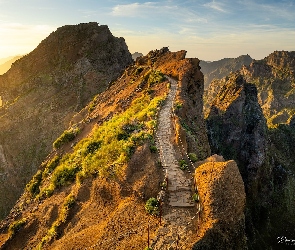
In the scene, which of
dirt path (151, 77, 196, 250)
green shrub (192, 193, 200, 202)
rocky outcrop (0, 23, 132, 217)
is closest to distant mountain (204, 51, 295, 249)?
rocky outcrop (0, 23, 132, 217)

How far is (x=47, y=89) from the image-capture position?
3118 inches

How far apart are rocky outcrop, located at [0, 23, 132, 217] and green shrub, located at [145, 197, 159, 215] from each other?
48.8m

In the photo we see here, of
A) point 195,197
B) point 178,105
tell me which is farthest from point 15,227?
point 178,105

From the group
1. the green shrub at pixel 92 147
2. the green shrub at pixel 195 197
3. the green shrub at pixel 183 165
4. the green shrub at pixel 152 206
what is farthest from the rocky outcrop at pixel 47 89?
the green shrub at pixel 195 197

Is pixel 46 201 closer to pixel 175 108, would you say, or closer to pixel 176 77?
pixel 175 108

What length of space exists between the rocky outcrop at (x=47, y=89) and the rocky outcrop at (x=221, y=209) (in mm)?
51965

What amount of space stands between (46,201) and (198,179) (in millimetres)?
15845

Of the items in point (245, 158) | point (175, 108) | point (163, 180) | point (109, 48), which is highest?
point (109, 48)

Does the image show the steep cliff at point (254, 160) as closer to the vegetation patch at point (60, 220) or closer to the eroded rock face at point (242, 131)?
the eroded rock face at point (242, 131)

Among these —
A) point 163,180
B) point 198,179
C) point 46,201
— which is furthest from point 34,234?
point 198,179

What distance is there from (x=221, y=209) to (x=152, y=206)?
4335mm

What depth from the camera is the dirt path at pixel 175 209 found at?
1664 cm

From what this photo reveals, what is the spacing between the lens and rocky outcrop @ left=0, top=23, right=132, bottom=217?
67688mm

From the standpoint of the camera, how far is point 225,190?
1839 cm
